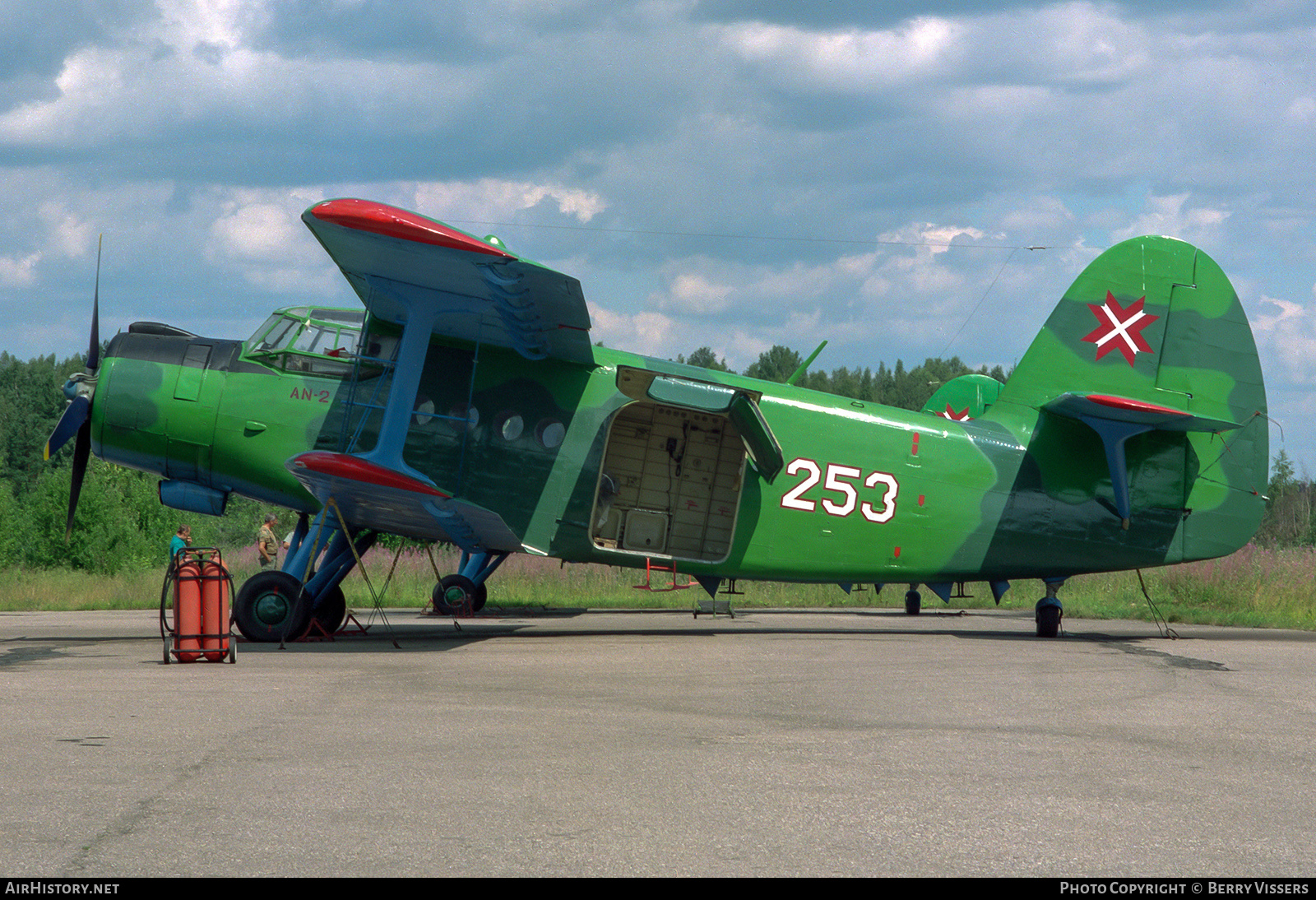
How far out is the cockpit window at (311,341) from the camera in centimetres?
1194

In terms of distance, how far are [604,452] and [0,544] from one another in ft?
91.6

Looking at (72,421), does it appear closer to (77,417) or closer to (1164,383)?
(77,417)

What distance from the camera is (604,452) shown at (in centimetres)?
1229

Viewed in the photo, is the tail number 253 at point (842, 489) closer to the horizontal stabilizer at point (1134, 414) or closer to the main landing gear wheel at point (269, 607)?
the horizontal stabilizer at point (1134, 414)

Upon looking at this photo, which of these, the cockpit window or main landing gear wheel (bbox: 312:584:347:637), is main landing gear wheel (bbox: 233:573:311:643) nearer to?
main landing gear wheel (bbox: 312:584:347:637)

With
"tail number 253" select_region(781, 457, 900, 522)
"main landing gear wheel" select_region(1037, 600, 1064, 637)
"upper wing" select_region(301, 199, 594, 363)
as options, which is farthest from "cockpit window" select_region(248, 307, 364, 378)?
"main landing gear wheel" select_region(1037, 600, 1064, 637)

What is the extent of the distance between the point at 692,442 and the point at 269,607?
518cm

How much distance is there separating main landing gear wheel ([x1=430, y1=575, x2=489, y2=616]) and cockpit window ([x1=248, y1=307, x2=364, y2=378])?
241 inches

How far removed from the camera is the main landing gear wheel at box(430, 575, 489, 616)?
17094mm

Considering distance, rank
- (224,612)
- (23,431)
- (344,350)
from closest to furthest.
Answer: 1. (224,612)
2. (344,350)
3. (23,431)

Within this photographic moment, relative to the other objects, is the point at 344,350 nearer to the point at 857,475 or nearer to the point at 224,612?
the point at 224,612

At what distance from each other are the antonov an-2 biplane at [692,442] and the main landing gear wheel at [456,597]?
411 cm

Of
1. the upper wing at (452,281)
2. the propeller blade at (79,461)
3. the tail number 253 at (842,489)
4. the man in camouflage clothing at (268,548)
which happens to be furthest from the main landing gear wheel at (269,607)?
the man in camouflage clothing at (268,548)
